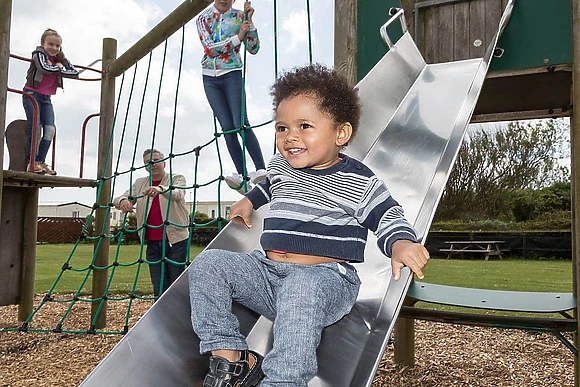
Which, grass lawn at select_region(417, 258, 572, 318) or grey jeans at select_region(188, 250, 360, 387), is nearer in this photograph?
grey jeans at select_region(188, 250, 360, 387)

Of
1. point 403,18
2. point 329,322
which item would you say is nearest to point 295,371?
point 329,322

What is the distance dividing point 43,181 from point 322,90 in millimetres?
3004

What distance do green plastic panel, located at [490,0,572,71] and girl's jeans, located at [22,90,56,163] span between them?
3226 mm

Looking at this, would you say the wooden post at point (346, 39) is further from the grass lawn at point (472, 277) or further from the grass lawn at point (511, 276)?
the grass lawn at point (511, 276)

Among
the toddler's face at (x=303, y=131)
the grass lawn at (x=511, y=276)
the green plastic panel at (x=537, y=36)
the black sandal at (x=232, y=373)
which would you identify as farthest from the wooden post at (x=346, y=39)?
the grass lawn at (x=511, y=276)

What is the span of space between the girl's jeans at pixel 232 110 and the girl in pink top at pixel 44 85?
1.60 m

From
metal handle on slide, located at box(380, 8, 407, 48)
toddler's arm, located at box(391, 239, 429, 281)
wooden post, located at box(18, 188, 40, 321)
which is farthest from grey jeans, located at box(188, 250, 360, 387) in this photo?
wooden post, located at box(18, 188, 40, 321)

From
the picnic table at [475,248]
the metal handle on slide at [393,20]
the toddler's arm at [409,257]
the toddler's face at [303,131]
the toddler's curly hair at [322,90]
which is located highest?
the metal handle on slide at [393,20]

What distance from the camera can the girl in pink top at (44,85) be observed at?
13.7ft

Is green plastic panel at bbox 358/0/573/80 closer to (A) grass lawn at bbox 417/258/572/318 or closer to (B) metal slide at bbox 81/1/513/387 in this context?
(B) metal slide at bbox 81/1/513/387

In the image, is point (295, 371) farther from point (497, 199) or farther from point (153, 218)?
point (497, 199)

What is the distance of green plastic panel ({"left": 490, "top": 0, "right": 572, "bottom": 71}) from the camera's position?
2.54m

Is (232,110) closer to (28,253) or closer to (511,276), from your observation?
(28,253)

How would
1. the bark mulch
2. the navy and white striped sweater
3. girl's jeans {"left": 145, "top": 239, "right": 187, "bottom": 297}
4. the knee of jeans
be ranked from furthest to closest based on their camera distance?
the knee of jeans
girl's jeans {"left": 145, "top": 239, "right": 187, "bottom": 297}
the bark mulch
the navy and white striped sweater
